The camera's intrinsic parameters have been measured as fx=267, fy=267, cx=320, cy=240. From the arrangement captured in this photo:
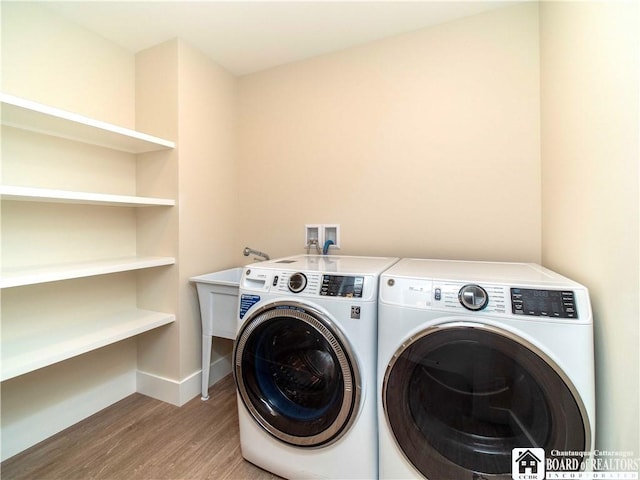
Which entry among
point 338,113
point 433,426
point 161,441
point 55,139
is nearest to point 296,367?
point 433,426

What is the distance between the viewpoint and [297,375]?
1157 mm

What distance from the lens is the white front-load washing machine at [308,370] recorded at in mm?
987

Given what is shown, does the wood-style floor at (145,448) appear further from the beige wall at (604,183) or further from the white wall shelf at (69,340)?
the beige wall at (604,183)

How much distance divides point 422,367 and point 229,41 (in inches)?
83.4

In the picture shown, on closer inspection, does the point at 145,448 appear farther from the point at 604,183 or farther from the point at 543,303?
the point at 604,183

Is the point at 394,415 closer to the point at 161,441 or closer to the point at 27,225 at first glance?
the point at 161,441

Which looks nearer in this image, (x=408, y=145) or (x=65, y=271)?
(x=65, y=271)

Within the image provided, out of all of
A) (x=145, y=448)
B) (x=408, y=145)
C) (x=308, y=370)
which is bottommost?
(x=145, y=448)

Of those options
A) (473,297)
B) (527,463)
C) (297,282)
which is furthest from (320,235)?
(527,463)

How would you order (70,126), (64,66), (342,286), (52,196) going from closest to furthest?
1. (342,286)
2. (52,196)
3. (70,126)
4. (64,66)

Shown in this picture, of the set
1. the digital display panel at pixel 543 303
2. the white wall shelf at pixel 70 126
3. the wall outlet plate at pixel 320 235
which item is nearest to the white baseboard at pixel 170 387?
the wall outlet plate at pixel 320 235

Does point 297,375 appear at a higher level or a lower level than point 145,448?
higher

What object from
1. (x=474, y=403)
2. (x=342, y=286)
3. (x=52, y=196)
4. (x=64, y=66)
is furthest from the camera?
(x=64, y=66)

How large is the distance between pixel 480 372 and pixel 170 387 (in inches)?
68.5
